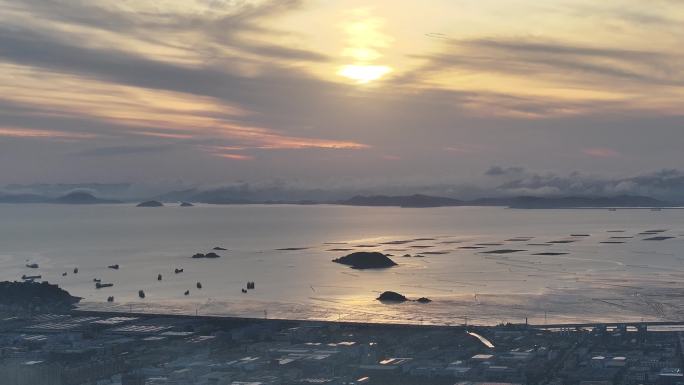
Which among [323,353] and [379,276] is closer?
[323,353]

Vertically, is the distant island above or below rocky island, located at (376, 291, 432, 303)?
above

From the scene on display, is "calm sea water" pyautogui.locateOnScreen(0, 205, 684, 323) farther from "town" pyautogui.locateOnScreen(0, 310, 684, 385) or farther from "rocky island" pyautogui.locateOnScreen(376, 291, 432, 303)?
"town" pyautogui.locateOnScreen(0, 310, 684, 385)

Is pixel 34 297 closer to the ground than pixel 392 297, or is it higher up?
higher up

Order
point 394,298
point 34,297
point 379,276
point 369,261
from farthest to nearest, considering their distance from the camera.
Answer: point 369,261
point 379,276
point 394,298
point 34,297

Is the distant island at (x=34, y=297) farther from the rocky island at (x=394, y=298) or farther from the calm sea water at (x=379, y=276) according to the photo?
the rocky island at (x=394, y=298)

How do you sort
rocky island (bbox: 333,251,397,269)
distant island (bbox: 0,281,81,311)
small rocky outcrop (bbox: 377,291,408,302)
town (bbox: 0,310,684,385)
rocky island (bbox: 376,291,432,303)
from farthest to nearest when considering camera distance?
rocky island (bbox: 333,251,397,269) → small rocky outcrop (bbox: 377,291,408,302) → rocky island (bbox: 376,291,432,303) → distant island (bbox: 0,281,81,311) → town (bbox: 0,310,684,385)

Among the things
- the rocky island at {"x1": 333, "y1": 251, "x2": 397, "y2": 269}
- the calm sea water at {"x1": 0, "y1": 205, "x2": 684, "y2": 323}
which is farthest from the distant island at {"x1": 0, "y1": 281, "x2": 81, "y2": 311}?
the rocky island at {"x1": 333, "y1": 251, "x2": 397, "y2": 269}

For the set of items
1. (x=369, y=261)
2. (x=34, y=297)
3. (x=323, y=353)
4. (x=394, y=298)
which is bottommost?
(x=323, y=353)

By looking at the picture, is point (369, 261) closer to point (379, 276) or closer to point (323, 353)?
point (379, 276)

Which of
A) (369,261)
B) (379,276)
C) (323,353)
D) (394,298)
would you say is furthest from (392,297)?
(369,261)

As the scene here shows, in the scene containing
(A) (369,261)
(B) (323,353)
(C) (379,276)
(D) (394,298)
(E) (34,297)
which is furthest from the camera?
(A) (369,261)

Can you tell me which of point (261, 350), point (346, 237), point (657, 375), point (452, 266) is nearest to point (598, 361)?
point (657, 375)

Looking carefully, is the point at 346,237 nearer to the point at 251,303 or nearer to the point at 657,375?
the point at 251,303
